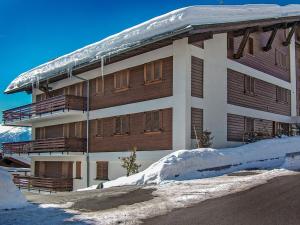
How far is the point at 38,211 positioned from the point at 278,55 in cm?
2128

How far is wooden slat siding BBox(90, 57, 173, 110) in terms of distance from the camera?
751 inches

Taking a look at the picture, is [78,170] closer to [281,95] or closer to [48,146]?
[48,146]

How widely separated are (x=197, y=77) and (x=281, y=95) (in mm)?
9806

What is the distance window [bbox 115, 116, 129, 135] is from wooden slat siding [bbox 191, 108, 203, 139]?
168 inches

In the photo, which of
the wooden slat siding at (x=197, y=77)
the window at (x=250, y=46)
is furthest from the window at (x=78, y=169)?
the window at (x=250, y=46)

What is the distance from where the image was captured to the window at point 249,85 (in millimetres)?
22617

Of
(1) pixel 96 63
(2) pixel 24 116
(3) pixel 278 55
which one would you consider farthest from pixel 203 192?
(2) pixel 24 116

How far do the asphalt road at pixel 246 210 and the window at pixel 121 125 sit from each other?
11.6 m

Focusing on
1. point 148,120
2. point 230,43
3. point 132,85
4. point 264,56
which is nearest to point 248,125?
point 230,43

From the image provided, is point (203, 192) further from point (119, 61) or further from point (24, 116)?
point (24, 116)

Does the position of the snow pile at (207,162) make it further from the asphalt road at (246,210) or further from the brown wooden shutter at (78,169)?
the brown wooden shutter at (78,169)

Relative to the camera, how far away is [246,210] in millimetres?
8297

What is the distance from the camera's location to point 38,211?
975 cm

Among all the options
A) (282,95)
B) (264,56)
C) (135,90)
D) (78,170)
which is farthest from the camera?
(282,95)
